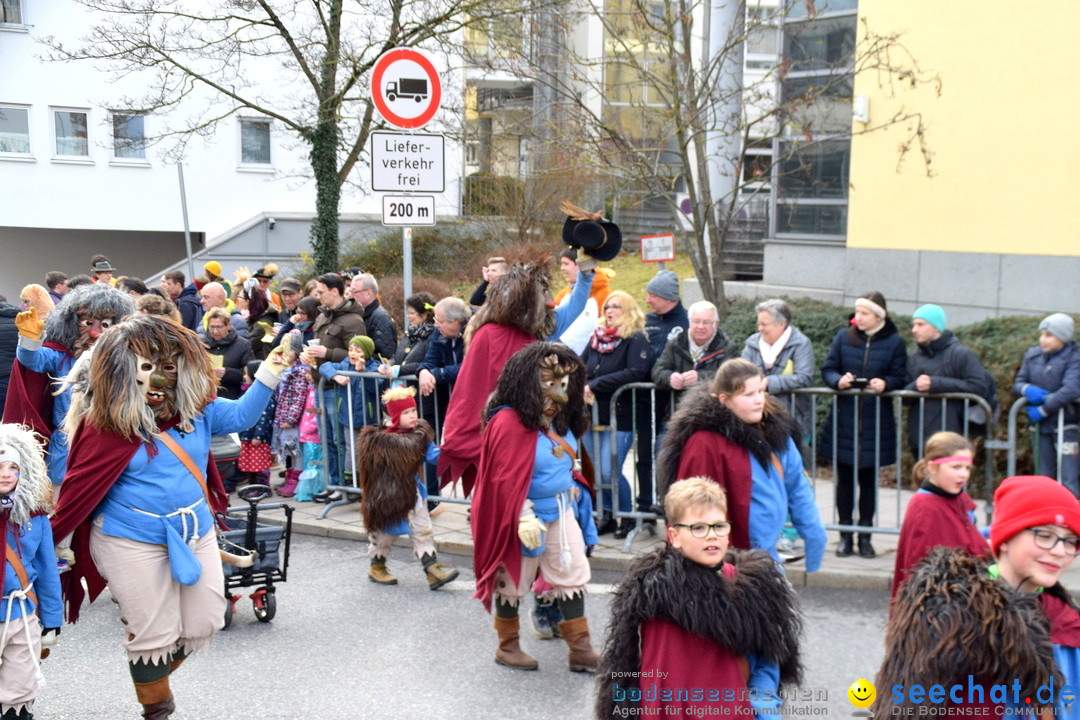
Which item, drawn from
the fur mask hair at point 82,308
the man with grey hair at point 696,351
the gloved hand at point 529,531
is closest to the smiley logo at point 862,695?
the gloved hand at point 529,531

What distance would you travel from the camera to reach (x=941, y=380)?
689 centimetres

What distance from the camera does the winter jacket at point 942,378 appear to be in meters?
6.87

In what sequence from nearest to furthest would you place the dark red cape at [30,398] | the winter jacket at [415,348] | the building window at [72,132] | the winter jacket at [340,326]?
the dark red cape at [30,398] → the winter jacket at [415,348] → the winter jacket at [340,326] → the building window at [72,132]

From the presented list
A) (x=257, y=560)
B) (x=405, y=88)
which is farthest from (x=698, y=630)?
(x=405, y=88)

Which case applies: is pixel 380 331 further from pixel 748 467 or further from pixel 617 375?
pixel 748 467

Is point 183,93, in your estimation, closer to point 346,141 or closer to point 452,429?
point 346,141

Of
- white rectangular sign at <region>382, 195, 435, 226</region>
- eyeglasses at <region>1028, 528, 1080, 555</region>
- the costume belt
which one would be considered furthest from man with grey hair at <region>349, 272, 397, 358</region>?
eyeglasses at <region>1028, 528, 1080, 555</region>

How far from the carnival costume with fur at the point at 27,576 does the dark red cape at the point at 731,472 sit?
272 cm

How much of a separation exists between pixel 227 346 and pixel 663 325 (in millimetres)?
4089

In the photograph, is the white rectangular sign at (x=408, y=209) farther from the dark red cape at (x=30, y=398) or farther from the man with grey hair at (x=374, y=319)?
the dark red cape at (x=30, y=398)

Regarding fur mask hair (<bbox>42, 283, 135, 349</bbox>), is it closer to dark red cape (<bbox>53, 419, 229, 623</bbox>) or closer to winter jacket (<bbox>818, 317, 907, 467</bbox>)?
dark red cape (<bbox>53, 419, 229, 623</bbox>)

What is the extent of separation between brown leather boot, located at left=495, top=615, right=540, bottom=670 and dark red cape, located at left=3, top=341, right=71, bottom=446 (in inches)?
117

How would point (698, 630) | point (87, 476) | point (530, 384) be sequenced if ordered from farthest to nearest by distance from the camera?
point (530, 384)
point (87, 476)
point (698, 630)

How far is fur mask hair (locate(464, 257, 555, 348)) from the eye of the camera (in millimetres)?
5992
